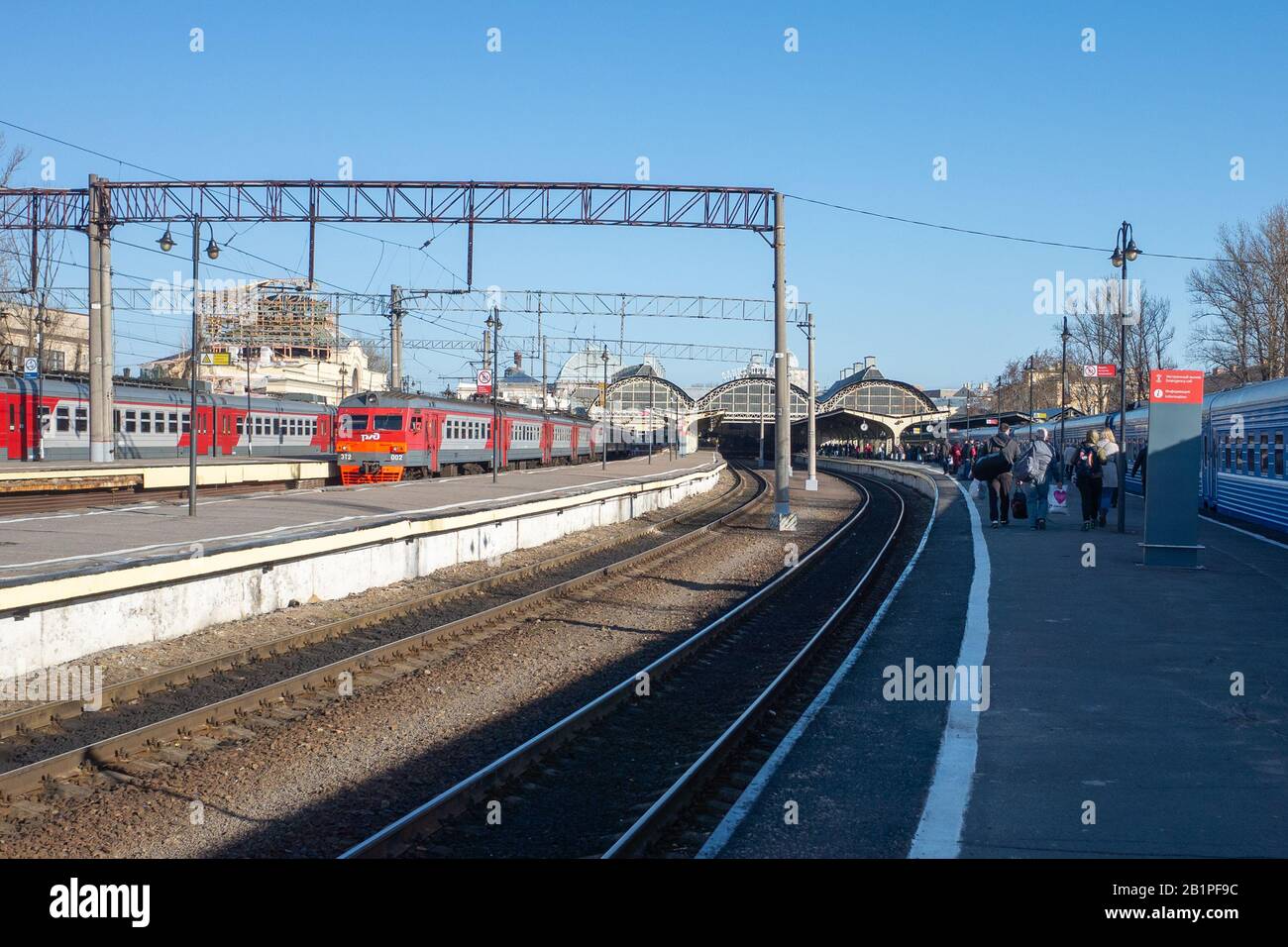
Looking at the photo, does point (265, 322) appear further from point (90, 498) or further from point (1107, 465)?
point (1107, 465)

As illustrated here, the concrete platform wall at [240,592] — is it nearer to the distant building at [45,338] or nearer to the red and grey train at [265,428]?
the red and grey train at [265,428]

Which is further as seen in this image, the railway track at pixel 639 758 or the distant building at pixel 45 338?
the distant building at pixel 45 338

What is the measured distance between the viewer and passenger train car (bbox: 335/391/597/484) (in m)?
33.8

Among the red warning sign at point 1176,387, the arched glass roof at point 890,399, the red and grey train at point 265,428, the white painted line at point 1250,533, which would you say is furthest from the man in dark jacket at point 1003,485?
the arched glass roof at point 890,399

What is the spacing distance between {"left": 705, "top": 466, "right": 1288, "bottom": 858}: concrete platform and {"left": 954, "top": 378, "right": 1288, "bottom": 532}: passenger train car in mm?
6574

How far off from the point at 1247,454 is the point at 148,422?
29607 millimetres

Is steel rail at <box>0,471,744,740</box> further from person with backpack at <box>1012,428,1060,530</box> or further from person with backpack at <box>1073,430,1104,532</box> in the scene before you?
person with backpack at <box>1073,430,1104,532</box>

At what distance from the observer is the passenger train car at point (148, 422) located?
30.1 m

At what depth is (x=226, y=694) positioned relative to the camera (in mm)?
9477

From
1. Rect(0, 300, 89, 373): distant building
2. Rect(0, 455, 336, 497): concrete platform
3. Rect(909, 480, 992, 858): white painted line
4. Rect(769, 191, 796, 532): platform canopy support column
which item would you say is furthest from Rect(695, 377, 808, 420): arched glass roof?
Rect(909, 480, 992, 858): white painted line

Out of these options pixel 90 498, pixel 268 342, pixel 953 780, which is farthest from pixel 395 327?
pixel 268 342

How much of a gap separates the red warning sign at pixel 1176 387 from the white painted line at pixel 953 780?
6705mm
